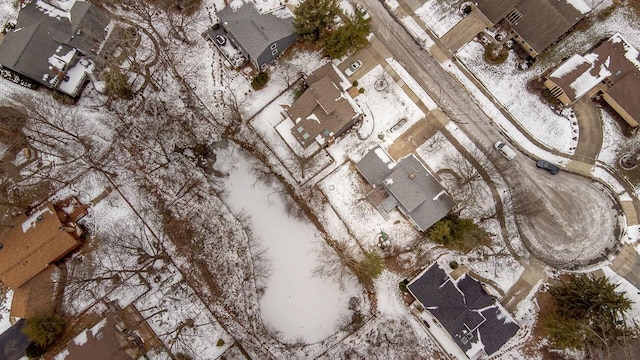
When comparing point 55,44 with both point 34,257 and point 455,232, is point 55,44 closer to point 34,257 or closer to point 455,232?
point 34,257

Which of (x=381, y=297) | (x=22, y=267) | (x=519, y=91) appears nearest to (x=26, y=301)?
(x=22, y=267)

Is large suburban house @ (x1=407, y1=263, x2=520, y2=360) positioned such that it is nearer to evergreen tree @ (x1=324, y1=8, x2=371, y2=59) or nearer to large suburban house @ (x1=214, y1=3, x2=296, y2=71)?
evergreen tree @ (x1=324, y1=8, x2=371, y2=59)

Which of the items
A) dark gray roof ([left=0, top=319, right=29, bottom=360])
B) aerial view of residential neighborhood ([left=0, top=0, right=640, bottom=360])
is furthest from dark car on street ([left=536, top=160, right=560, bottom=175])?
dark gray roof ([left=0, top=319, right=29, bottom=360])

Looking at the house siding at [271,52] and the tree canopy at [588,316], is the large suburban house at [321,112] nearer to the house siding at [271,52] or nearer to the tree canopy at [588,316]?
the house siding at [271,52]

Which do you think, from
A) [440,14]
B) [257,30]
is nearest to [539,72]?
[440,14]

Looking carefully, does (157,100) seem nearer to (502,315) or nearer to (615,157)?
(502,315)

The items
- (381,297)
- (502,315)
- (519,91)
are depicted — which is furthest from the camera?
(519,91)

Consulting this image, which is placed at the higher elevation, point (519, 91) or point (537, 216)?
point (519, 91)

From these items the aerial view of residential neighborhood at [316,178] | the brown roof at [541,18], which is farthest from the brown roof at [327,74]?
the brown roof at [541,18]
